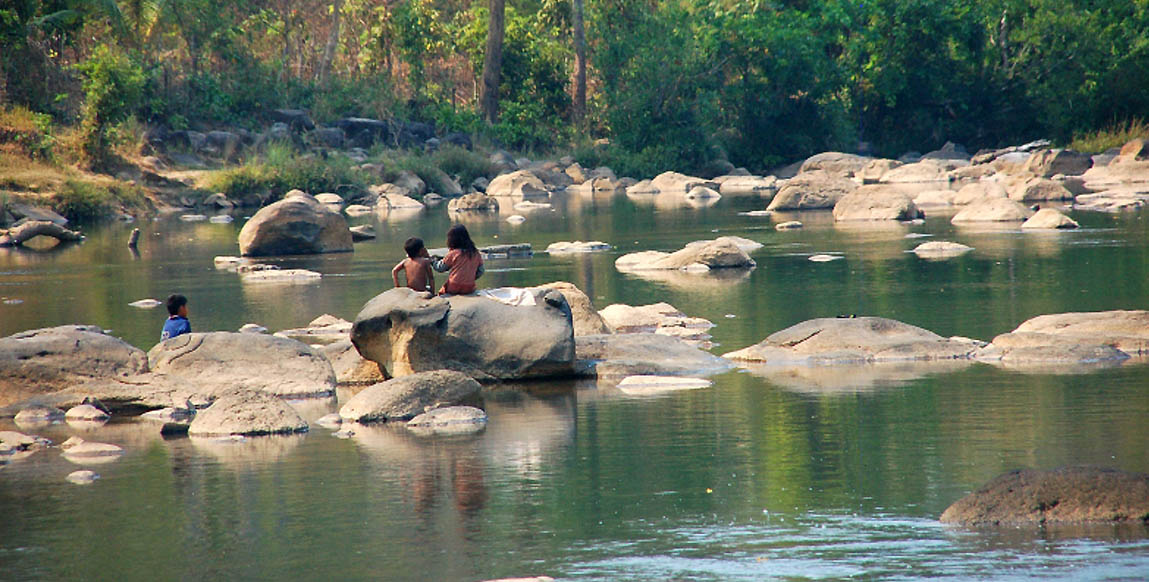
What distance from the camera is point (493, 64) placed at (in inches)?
1993

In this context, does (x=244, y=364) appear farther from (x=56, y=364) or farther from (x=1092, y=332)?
(x=1092, y=332)

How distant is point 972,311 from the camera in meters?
14.5

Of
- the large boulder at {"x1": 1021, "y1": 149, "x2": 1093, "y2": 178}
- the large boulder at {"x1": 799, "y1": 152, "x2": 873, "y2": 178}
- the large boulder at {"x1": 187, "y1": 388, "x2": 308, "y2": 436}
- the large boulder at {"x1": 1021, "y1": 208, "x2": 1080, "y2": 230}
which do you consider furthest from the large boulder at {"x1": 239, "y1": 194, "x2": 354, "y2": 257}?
the large boulder at {"x1": 799, "y1": 152, "x2": 873, "y2": 178}

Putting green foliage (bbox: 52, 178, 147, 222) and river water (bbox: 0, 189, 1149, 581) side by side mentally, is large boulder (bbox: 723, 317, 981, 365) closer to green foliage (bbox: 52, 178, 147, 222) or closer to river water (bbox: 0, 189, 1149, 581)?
river water (bbox: 0, 189, 1149, 581)

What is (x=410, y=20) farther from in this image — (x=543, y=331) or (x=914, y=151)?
(x=543, y=331)

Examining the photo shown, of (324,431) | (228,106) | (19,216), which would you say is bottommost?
(324,431)

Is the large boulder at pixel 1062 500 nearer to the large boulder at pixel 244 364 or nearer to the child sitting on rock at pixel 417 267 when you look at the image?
the large boulder at pixel 244 364

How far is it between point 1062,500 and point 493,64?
45355mm

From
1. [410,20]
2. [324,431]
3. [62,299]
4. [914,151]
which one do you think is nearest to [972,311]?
[324,431]

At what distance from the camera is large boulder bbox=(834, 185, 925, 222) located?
28.6m

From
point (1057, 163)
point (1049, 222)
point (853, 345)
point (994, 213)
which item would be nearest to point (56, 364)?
point (853, 345)

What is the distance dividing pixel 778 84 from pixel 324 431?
44.9 m

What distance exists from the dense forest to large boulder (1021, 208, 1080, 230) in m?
25.8

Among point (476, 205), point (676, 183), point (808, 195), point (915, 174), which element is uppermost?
point (676, 183)
